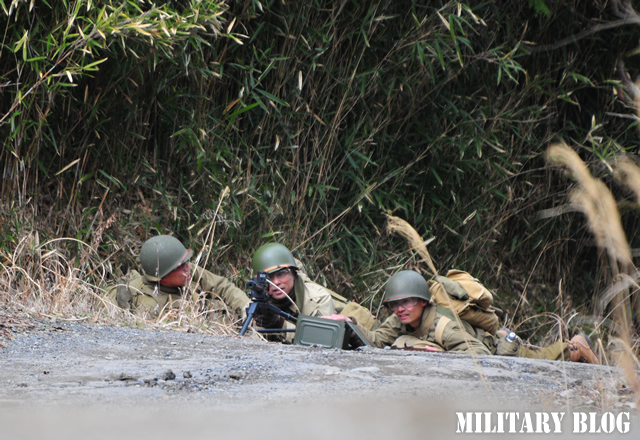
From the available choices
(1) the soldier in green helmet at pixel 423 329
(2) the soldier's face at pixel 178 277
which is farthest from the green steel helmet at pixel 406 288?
(2) the soldier's face at pixel 178 277

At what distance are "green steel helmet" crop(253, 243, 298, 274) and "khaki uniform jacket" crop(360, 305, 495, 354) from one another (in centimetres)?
65

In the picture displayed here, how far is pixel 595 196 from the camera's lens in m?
2.12

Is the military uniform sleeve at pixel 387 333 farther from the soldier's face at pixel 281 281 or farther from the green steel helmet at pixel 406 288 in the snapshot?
the soldier's face at pixel 281 281

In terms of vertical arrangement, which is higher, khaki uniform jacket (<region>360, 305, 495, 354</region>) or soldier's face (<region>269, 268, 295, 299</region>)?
soldier's face (<region>269, 268, 295, 299</region>)

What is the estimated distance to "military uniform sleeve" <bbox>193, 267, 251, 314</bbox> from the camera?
5.11m

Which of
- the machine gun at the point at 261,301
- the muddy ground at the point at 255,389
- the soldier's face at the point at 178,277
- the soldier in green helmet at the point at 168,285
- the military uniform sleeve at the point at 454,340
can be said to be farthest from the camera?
the soldier's face at the point at 178,277

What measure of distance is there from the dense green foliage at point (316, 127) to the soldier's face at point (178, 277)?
1.22 feet

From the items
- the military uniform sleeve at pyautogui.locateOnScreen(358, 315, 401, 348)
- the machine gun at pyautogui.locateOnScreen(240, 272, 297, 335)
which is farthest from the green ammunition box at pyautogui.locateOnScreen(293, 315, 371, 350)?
the military uniform sleeve at pyautogui.locateOnScreen(358, 315, 401, 348)

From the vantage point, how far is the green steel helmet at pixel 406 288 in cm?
459

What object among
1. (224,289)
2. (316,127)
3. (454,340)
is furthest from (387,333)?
(316,127)

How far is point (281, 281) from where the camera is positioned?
4867 millimetres

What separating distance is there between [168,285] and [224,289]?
37 centimetres

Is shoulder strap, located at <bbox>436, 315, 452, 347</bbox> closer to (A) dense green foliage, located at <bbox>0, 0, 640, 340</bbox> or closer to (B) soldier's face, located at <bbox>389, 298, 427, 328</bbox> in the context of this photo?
(B) soldier's face, located at <bbox>389, 298, 427, 328</bbox>

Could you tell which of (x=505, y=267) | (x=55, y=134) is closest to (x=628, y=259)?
(x=55, y=134)
